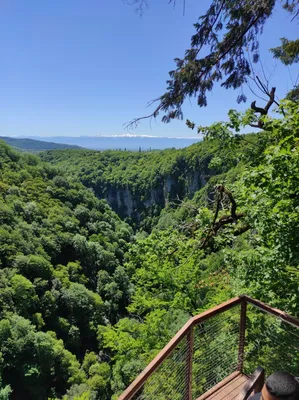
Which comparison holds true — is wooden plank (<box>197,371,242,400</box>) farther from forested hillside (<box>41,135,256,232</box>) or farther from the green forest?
forested hillside (<box>41,135,256,232</box>)

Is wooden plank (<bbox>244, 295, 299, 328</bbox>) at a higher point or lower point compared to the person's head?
lower

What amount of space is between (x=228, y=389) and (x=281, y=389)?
180 cm

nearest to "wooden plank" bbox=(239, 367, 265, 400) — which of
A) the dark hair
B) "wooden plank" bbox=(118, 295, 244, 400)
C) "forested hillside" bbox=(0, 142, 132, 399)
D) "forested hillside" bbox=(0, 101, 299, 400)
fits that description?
"wooden plank" bbox=(118, 295, 244, 400)

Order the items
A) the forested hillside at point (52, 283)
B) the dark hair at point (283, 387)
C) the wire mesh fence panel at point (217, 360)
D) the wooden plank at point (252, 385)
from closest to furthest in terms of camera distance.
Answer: the dark hair at point (283, 387), the wooden plank at point (252, 385), the wire mesh fence panel at point (217, 360), the forested hillside at point (52, 283)

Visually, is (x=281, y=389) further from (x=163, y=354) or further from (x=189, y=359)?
(x=189, y=359)

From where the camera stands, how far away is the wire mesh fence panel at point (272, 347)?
2443mm

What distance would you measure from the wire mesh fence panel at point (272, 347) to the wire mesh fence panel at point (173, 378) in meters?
0.76

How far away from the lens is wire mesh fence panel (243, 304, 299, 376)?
2.44 meters

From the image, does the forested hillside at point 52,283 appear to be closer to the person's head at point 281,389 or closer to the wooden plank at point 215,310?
the wooden plank at point 215,310

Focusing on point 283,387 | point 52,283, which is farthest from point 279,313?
point 52,283

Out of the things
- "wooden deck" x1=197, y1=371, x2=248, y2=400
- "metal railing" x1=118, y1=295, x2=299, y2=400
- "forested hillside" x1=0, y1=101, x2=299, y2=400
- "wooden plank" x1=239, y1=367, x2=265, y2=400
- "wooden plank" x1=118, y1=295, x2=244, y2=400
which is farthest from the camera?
"forested hillside" x1=0, y1=101, x2=299, y2=400

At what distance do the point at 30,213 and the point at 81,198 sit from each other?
512 inches

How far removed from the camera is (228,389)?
2.53 m

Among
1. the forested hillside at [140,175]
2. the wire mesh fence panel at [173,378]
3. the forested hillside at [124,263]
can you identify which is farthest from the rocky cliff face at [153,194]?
the wire mesh fence panel at [173,378]
